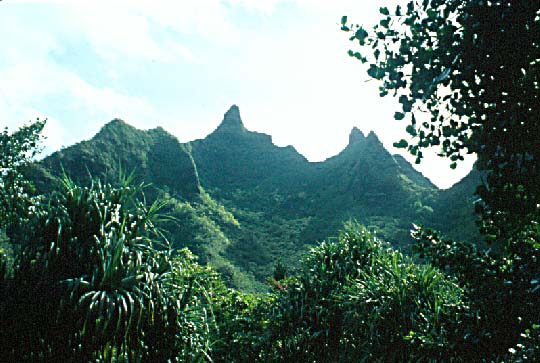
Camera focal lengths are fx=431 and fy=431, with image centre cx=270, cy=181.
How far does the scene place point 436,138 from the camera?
3.18 m

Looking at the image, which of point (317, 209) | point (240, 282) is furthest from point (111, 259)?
point (317, 209)

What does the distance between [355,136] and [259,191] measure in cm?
2023

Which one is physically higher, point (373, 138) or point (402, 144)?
point (373, 138)

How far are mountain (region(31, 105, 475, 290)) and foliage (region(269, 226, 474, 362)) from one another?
25672mm

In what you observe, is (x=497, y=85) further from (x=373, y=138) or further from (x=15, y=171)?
(x=373, y=138)

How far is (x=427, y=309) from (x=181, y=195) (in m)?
51.7

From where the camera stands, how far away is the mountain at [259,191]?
45188mm

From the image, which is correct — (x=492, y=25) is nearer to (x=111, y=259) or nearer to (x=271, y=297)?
(x=111, y=259)

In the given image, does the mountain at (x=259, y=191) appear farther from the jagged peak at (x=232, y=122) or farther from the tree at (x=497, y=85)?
the tree at (x=497, y=85)

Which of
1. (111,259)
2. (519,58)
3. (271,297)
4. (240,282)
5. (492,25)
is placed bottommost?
(240,282)

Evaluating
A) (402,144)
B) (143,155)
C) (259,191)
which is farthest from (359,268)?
(259,191)

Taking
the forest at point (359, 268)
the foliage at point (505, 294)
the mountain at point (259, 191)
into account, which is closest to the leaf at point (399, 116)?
the forest at point (359, 268)

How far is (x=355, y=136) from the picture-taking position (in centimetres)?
7681

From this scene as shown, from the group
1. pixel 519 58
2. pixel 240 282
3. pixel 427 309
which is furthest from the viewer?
pixel 240 282
